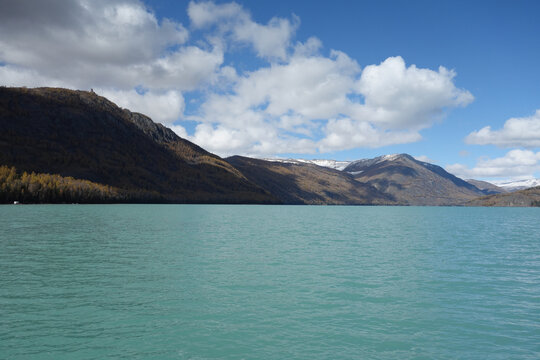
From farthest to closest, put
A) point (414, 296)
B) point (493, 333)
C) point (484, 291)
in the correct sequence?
1. point (484, 291)
2. point (414, 296)
3. point (493, 333)

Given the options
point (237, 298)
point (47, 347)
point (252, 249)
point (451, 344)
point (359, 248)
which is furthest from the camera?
point (359, 248)

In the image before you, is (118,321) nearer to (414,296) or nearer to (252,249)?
(414,296)

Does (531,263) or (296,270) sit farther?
(531,263)

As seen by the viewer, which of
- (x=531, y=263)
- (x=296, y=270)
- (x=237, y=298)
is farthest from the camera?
(x=531, y=263)

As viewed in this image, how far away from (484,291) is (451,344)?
1375 centimetres

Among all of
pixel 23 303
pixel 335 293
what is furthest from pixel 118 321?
pixel 335 293

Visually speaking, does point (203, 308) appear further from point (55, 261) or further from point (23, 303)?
point (55, 261)

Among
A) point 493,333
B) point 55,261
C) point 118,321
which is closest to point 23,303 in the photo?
point 118,321

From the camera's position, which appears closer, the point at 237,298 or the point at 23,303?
the point at 23,303

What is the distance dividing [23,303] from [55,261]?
51.4 feet

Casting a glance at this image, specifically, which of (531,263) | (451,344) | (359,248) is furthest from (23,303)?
A: (531,263)

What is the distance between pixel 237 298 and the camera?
85.1 ft

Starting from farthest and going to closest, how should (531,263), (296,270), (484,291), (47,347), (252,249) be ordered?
1. (252,249)
2. (531,263)
3. (296,270)
4. (484,291)
5. (47,347)

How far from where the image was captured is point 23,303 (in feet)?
76.4
